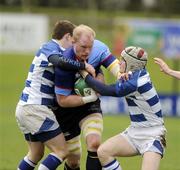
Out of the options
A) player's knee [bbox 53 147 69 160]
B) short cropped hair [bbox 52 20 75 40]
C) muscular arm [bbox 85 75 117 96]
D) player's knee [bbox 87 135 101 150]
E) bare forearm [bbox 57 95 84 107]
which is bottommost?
player's knee [bbox 53 147 69 160]

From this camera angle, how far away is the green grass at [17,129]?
46.5 feet

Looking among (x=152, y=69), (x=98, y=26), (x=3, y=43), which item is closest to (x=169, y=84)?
(x=152, y=69)

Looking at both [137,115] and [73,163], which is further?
[73,163]

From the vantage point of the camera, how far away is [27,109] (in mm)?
10539

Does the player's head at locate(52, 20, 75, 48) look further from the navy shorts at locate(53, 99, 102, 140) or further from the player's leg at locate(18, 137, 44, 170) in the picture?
the player's leg at locate(18, 137, 44, 170)

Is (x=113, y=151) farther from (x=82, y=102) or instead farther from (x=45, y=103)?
(x=45, y=103)

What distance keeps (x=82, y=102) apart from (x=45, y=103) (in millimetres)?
525

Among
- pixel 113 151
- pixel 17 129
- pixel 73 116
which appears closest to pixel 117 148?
pixel 113 151

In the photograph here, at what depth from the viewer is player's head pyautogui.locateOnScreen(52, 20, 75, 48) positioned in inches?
411

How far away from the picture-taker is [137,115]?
32.2ft

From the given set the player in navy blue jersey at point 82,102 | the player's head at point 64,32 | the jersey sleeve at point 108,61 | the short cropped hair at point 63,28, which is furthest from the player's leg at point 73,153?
the short cropped hair at point 63,28

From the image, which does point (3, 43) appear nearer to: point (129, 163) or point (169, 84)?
point (169, 84)

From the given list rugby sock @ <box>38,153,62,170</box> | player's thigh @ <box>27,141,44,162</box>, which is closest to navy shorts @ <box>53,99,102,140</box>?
player's thigh @ <box>27,141,44,162</box>

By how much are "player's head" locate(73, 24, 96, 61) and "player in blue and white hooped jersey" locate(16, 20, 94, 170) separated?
30 cm
